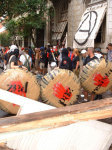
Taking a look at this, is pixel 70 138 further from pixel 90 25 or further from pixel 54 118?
pixel 90 25

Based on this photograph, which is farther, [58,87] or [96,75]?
[96,75]

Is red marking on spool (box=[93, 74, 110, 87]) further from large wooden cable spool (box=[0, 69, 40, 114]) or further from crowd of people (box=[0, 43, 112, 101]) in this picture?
large wooden cable spool (box=[0, 69, 40, 114])

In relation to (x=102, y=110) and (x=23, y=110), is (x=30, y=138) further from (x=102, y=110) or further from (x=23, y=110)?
(x=102, y=110)

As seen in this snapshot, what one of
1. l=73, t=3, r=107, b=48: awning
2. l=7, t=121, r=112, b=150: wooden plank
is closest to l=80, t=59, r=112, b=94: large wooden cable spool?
l=7, t=121, r=112, b=150: wooden plank

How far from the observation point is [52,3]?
16469 mm

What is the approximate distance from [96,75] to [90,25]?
6622 millimetres

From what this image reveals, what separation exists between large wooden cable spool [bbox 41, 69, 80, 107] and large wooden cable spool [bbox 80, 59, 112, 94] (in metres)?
0.79

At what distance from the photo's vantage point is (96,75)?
5031mm

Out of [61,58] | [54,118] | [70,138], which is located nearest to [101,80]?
[61,58]

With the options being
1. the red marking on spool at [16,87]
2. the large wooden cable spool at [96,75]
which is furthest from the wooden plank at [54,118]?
the large wooden cable spool at [96,75]

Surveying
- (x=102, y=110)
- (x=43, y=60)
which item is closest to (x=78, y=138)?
(x=102, y=110)

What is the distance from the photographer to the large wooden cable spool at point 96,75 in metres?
4.99

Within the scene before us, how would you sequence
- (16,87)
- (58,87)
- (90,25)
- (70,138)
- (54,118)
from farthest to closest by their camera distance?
(90,25), (58,87), (16,87), (70,138), (54,118)

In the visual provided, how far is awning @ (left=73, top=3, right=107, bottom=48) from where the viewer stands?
10438 millimetres
